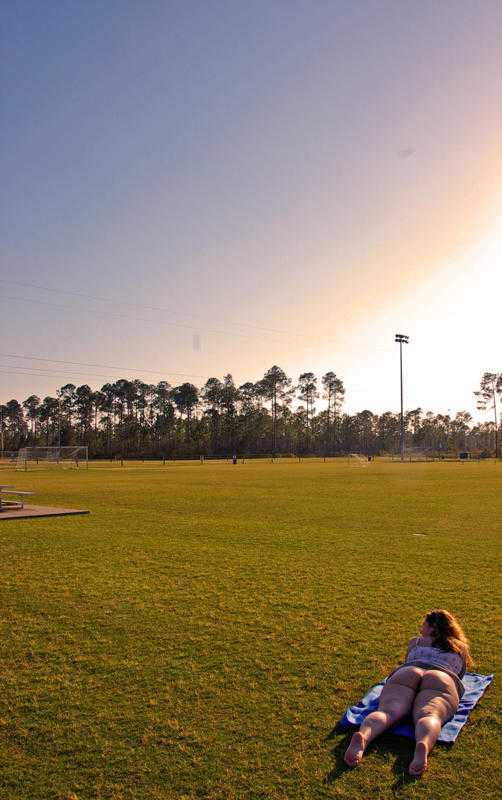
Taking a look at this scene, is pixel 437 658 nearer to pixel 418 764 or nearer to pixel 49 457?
pixel 418 764

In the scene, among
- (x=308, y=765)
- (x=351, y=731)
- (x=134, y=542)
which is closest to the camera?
(x=308, y=765)

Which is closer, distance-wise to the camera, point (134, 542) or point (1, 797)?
point (1, 797)

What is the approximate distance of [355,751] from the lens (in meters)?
4.00

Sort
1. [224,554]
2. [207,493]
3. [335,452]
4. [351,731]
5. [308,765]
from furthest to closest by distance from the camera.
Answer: [335,452] < [207,493] < [224,554] < [351,731] < [308,765]

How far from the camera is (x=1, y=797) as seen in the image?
12.3 feet

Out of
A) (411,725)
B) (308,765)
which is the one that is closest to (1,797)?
(308,765)

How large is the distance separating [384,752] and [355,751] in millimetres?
347

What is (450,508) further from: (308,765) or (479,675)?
Answer: (308,765)

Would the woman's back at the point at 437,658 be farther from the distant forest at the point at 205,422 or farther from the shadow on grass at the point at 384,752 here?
the distant forest at the point at 205,422

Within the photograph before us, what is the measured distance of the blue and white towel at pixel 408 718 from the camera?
4.42 meters

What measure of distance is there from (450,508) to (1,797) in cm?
1884

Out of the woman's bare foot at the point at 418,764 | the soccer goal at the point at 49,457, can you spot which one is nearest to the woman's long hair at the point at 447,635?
the woman's bare foot at the point at 418,764

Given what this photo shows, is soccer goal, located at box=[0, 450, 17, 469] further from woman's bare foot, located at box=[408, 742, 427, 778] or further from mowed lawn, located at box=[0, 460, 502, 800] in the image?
woman's bare foot, located at box=[408, 742, 427, 778]

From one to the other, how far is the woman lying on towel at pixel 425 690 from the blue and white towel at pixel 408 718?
75mm
